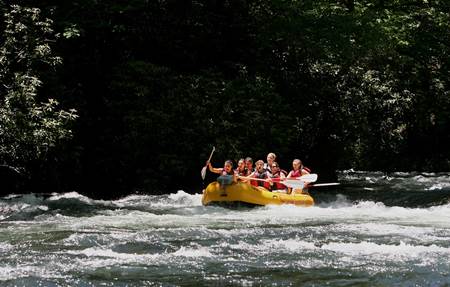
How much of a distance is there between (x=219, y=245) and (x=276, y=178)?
261 inches

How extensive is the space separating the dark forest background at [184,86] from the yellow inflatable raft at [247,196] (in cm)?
332

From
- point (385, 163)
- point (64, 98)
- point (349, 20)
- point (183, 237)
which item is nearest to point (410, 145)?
point (385, 163)

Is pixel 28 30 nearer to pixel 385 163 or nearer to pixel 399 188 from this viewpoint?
pixel 399 188

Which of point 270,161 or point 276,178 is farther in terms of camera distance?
point 270,161

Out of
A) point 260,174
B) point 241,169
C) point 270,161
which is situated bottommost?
point 260,174

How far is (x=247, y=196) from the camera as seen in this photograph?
1478 cm

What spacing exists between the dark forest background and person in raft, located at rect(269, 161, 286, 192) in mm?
2095

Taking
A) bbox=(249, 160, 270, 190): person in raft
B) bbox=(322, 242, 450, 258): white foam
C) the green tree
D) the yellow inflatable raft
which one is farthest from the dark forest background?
bbox=(322, 242, 450, 258): white foam

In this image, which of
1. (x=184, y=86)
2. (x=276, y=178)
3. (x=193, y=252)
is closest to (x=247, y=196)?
(x=276, y=178)

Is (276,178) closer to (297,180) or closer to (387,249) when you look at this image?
(297,180)

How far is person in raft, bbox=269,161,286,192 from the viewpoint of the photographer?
52.0ft

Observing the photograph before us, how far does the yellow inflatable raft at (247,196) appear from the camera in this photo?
14781 millimetres

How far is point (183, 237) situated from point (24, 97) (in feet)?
20.2

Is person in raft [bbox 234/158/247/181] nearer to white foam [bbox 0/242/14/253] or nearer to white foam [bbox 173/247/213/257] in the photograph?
white foam [bbox 173/247/213/257]
